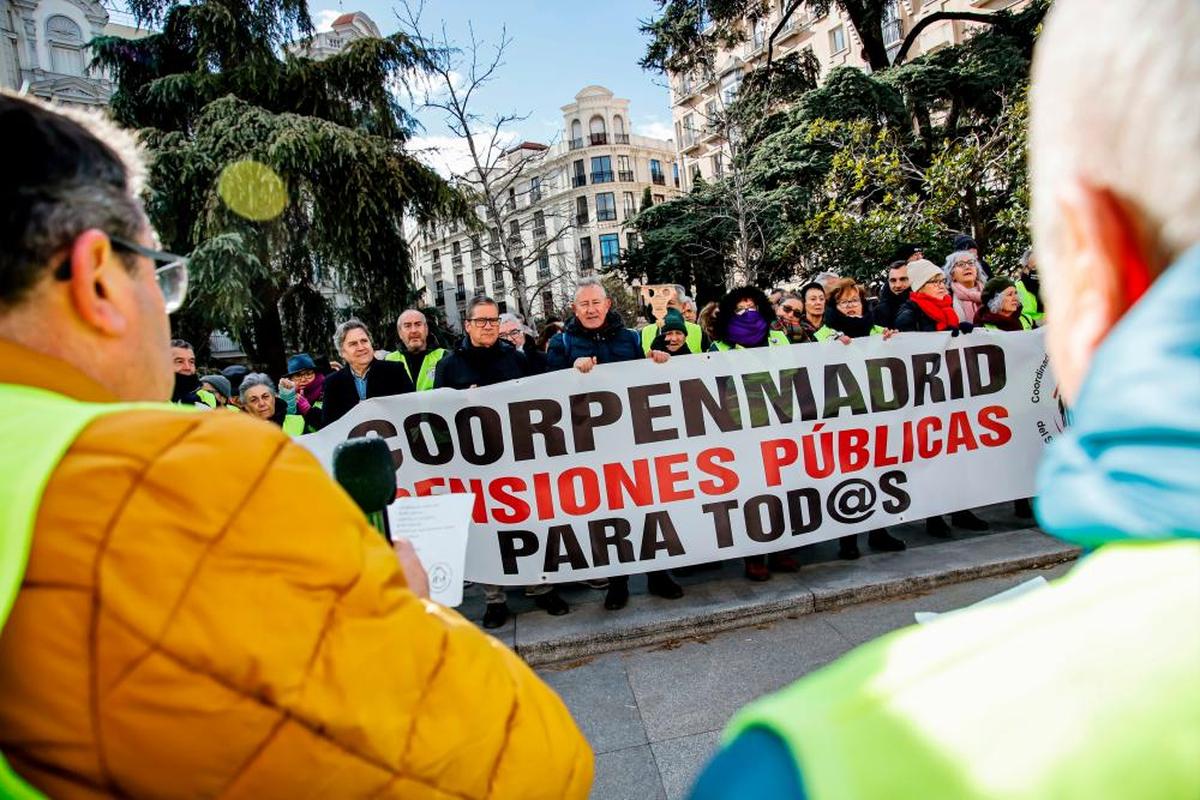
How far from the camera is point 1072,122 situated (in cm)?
57

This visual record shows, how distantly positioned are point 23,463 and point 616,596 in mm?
4098

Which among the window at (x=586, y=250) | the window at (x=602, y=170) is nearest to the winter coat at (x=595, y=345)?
the window at (x=586, y=250)

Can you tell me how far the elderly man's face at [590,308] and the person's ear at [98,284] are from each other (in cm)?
410

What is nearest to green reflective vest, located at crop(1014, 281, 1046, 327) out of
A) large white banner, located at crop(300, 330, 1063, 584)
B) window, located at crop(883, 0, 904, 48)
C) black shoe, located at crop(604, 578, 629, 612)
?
large white banner, located at crop(300, 330, 1063, 584)

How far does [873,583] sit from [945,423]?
1.38 metres

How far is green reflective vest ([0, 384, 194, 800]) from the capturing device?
68 centimetres

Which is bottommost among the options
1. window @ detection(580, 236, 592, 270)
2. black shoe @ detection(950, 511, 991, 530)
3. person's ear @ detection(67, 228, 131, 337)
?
black shoe @ detection(950, 511, 991, 530)

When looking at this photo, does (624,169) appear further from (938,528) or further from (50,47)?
(938,528)

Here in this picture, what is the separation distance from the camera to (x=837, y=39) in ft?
121

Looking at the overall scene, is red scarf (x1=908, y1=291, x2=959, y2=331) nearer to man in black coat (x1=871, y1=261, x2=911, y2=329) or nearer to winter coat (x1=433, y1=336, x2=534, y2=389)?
man in black coat (x1=871, y1=261, x2=911, y2=329)

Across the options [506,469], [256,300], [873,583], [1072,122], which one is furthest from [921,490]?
[256,300]

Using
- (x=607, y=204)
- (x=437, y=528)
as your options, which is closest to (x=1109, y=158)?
(x=437, y=528)

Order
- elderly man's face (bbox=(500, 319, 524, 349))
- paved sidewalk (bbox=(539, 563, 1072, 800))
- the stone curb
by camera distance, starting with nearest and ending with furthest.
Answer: paved sidewalk (bbox=(539, 563, 1072, 800)) → the stone curb → elderly man's face (bbox=(500, 319, 524, 349))

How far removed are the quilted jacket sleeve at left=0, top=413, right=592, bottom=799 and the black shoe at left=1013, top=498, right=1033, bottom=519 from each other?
19.3ft
